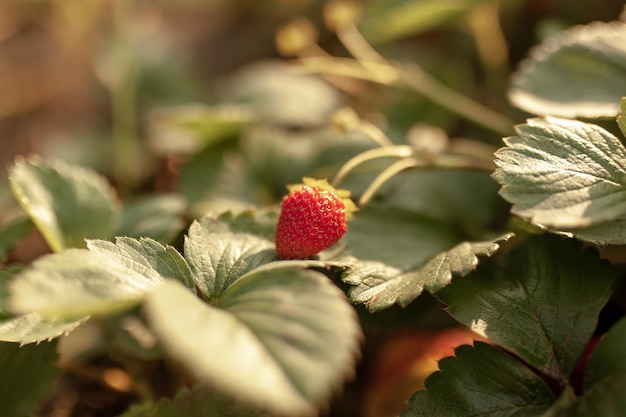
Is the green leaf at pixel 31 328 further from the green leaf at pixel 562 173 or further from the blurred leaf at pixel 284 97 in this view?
the blurred leaf at pixel 284 97

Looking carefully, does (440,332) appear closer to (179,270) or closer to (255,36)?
(179,270)

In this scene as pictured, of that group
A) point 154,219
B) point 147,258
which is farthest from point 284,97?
point 147,258

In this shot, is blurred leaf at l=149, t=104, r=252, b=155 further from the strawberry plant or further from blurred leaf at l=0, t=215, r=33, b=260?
blurred leaf at l=0, t=215, r=33, b=260

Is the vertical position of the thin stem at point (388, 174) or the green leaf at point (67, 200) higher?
the green leaf at point (67, 200)

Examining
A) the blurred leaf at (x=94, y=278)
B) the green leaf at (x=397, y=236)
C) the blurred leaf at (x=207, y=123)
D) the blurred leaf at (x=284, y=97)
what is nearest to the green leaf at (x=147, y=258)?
the blurred leaf at (x=94, y=278)

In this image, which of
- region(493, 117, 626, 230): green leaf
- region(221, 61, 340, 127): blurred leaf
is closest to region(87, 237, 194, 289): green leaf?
region(493, 117, 626, 230): green leaf

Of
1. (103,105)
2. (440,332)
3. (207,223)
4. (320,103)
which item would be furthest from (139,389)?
(103,105)
